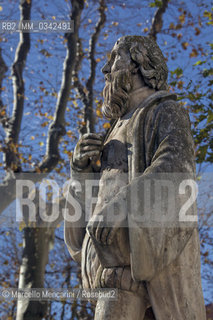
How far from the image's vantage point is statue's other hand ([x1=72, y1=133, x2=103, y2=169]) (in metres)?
3.61

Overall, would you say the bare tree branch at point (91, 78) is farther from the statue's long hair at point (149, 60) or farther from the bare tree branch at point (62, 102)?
the statue's long hair at point (149, 60)

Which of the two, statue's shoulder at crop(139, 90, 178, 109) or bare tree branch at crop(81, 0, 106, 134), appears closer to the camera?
statue's shoulder at crop(139, 90, 178, 109)

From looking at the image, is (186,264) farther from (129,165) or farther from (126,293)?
(129,165)

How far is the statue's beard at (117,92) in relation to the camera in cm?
376

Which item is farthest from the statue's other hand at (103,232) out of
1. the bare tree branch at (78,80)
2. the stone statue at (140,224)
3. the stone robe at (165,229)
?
the bare tree branch at (78,80)

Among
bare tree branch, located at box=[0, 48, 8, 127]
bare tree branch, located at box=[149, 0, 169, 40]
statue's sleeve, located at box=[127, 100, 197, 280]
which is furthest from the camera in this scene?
bare tree branch, located at box=[149, 0, 169, 40]

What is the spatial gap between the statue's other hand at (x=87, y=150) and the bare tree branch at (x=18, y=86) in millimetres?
7135

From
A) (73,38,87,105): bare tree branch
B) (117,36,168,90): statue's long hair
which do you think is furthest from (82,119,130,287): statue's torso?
(73,38,87,105): bare tree branch

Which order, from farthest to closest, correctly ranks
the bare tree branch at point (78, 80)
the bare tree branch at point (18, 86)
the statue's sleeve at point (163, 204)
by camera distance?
the bare tree branch at point (78, 80) → the bare tree branch at point (18, 86) → the statue's sleeve at point (163, 204)

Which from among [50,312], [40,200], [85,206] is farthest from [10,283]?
[85,206]

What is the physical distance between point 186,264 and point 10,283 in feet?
36.5

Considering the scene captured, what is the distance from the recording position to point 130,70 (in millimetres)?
3779

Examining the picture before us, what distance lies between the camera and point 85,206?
12.4ft

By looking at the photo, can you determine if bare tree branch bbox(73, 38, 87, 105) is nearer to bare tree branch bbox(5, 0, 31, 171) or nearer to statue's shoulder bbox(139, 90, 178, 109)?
bare tree branch bbox(5, 0, 31, 171)
